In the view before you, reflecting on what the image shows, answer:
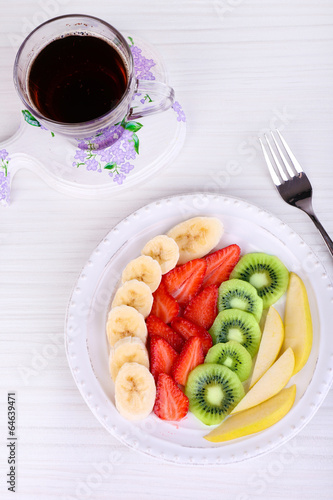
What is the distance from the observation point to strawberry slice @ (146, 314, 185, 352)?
40.7 inches

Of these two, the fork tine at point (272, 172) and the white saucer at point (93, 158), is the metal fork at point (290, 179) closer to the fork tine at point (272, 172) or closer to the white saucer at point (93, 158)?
the fork tine at point (272, 172)

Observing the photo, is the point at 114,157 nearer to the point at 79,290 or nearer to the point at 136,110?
the point at 136,110

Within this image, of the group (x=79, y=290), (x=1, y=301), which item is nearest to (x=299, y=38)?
(x=79, y=290)

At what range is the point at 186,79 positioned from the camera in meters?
1.16

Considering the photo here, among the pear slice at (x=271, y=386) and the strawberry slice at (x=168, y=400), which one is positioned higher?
the pear slice at (x=271, y=386)

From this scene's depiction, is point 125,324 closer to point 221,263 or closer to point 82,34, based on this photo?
point 221,263

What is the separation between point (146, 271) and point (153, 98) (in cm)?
36

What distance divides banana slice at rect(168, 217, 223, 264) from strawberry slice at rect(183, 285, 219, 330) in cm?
8

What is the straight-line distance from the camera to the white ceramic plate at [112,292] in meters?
1.00

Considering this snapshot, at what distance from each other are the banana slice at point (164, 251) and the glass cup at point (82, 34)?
0.79 ft

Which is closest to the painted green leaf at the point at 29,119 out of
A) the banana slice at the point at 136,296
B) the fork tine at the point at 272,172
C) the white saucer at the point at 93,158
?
the white saucer at the point at 93,158

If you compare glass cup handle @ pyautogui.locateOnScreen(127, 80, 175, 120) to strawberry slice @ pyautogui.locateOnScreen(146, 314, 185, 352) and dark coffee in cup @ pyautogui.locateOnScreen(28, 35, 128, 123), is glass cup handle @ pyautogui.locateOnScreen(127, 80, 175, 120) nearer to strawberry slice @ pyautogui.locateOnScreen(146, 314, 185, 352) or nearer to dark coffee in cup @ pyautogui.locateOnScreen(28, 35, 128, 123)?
dark coffee in cup @ pyautogui.locateOnScreen(28, 35, 128, 123)

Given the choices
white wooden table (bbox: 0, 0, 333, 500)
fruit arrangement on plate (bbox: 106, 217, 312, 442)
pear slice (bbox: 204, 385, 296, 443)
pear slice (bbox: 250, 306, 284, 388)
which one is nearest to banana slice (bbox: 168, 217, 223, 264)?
fruit arrangement on plate (bbox: 106, 217, 312, 442)

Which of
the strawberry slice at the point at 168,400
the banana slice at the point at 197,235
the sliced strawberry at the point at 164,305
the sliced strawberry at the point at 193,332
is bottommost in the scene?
the strawberry slice at the point at 168,400
